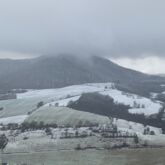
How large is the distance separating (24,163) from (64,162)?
18.2m

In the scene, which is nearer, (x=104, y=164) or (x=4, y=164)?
(x=104, y=164)

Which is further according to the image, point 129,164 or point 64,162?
point 64,162

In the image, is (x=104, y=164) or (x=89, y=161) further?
(x=89, y=161)

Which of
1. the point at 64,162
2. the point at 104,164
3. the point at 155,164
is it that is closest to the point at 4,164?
the point at 64,162

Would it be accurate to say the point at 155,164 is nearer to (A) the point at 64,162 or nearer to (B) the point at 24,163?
(A) the point at 64,162

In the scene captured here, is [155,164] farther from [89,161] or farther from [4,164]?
[4,164]

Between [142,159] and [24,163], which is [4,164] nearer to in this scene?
[24,163]

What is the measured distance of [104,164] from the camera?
174 m

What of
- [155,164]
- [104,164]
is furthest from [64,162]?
[155,164]

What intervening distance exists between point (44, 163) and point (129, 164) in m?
36.6

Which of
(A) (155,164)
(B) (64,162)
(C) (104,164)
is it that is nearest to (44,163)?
(B) (64,162)

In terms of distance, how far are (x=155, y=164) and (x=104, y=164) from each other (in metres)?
19.8

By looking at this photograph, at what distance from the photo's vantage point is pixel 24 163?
196m

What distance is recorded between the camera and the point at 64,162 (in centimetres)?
18938
